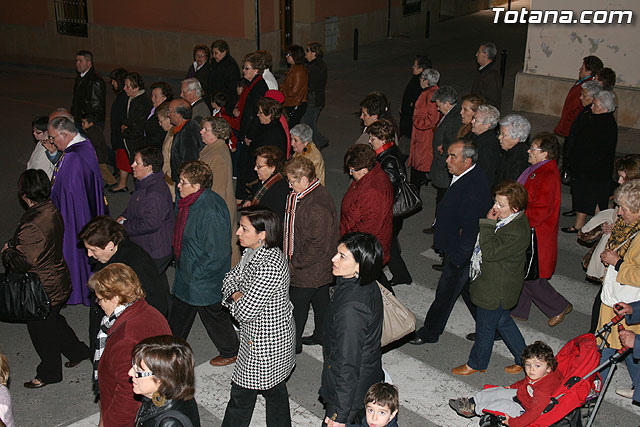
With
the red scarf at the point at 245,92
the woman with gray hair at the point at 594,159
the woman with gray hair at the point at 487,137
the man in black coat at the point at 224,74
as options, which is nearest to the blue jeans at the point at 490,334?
the woman with gray hair at the point at 487,137

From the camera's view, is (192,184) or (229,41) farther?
(229,41)

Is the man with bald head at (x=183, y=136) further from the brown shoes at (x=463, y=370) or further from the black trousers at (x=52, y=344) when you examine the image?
the brown shoes at (x=463, y=370)

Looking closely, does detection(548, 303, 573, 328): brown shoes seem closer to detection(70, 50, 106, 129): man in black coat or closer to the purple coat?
the purple coat

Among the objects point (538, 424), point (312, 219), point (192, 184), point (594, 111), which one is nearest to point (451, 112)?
point (594, 111)

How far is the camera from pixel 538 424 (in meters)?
5.29

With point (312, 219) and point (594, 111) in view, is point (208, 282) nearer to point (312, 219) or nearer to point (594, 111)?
point (312, 219)

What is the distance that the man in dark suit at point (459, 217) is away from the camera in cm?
662

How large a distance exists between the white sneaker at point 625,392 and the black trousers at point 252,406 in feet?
10.1

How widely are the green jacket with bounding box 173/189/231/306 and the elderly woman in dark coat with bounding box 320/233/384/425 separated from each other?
1.76 meters

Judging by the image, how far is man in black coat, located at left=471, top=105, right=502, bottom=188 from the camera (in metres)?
7.91

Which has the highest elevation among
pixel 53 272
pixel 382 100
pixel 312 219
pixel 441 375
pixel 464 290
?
pixel 382 100

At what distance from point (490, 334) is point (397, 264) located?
2.09m

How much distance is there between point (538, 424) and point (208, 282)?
3026mm

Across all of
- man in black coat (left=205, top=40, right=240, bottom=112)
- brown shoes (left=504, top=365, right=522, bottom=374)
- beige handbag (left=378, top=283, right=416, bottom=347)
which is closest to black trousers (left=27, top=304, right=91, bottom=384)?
beige handbag (left=378, top=283, right=416, bottom=347)
